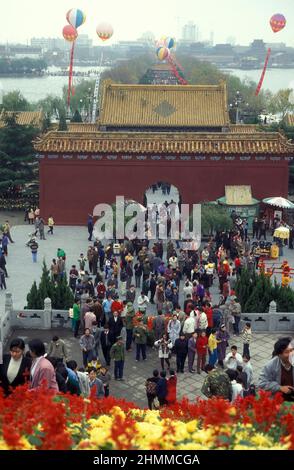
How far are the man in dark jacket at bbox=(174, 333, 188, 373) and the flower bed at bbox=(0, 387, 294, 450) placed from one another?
23.7ft

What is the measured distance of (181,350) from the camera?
13.0m

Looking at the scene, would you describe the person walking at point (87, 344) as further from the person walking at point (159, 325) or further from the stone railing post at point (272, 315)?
the stone railing post at point (272, 315)

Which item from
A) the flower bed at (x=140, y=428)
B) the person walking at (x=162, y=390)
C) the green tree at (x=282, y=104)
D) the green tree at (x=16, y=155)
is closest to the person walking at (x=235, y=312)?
the person walking at (x=162, y=390)

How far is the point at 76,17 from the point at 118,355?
127ft

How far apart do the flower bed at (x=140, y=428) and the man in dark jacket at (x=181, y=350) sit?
284 inches

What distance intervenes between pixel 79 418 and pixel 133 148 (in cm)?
2099

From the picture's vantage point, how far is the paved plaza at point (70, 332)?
12617 mm

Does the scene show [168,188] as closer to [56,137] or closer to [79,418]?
[56,137]

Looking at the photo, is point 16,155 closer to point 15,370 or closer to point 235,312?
point 235,312

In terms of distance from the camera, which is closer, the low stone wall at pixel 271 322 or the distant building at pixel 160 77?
the low stone wall at pixel 271 322

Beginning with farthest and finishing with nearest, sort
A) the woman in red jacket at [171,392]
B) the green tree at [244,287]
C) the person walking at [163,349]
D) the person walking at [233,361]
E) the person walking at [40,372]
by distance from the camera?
the green tree at [244,287], the person walking at [163,349], the person walking at [233,361], the woman in red jacket at [171,392], the person walking at [40,372]

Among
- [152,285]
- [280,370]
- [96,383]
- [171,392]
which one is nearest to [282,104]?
[152,285]

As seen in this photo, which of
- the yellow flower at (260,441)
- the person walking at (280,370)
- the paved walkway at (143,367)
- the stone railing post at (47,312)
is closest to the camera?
the yellow flower at (260,441)

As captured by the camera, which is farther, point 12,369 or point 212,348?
point 212,348
